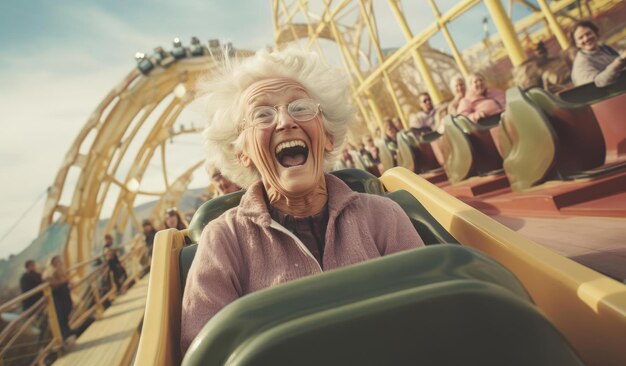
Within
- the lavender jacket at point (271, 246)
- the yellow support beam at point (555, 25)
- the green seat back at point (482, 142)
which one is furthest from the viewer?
the yellow support beam at point (555, 25)

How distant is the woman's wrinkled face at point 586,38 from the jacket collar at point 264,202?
7.75 feet

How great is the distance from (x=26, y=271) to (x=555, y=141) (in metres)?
5.07

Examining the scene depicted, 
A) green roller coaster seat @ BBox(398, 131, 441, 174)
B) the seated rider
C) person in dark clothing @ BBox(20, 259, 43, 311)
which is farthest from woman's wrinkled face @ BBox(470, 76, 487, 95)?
person in dark clothing @ BBox(20, 259, 43, 311)

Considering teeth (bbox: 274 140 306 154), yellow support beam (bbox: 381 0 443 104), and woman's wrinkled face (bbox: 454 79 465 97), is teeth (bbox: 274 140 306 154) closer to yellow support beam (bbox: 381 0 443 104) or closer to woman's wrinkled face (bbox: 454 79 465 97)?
woman's wrinkled face (bbox: 454 79 465 97)

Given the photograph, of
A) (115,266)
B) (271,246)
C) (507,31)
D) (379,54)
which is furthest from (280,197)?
(115,266)

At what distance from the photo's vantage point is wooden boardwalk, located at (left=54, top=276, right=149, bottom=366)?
2.72 meters

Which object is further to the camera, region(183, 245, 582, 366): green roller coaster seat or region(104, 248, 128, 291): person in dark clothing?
region(104, 248, 128, 291): person in dark clothing

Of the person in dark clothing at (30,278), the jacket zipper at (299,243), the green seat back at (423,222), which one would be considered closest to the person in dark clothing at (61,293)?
the person in dark clothing at (30,278)

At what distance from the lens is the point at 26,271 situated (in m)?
3.86

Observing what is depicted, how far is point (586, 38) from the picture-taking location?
7.53 feet

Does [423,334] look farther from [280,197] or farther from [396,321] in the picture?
[280,197]

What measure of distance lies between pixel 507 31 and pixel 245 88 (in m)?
3.30

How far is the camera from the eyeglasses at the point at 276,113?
0.91 metres

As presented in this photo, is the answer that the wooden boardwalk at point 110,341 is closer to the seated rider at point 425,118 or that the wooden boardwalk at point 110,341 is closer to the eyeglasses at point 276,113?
the eyeglasses at point 276,113
